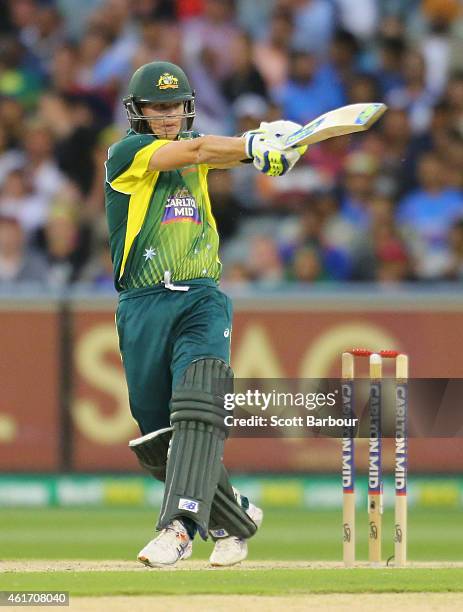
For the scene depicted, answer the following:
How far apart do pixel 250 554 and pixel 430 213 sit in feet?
13.5

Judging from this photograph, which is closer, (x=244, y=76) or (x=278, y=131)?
(x=278, y=131)

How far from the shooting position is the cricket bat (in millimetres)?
5801

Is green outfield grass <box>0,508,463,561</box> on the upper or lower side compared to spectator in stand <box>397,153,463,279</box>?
lower

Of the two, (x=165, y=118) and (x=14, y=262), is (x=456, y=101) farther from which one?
(x=165, y=118)

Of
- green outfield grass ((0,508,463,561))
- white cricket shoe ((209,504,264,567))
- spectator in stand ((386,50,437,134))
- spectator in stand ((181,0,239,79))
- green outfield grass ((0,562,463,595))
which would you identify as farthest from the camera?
spectator in stand ((181,0,239,79))

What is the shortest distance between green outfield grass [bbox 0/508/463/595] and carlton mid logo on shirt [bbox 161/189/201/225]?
4.85 ft

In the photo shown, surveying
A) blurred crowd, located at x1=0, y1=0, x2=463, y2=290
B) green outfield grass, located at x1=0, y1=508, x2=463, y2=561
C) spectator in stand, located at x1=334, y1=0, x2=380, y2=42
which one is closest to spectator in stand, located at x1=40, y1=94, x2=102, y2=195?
blurred crowd, located at x1=0, y1=0, x2=463, y2=290

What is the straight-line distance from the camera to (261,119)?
39.2 ft

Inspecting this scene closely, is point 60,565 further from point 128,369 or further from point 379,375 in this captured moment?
point 379,375

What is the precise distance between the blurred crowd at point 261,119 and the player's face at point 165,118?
427 centimetres

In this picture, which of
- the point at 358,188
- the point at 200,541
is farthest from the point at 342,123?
the point at 358,188

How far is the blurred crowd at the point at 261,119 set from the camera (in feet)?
A: 36.3

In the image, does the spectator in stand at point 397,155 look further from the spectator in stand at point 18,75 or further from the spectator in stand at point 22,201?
the spectator in stand at point 18,75

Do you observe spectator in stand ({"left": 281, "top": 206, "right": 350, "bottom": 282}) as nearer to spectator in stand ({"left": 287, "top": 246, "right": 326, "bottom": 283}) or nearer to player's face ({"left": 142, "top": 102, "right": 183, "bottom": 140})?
spectator in stand ({"left": 287, "top": 246, "right": 326, "bottom": 283})
